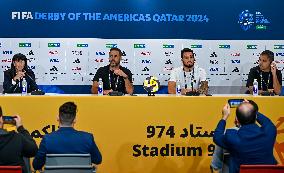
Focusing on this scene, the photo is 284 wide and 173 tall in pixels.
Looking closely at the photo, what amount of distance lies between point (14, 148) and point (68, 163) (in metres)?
0.42

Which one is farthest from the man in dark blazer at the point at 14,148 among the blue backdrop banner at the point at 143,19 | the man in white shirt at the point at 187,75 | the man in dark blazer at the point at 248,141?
the blue backdrop banner at the point at 143,19

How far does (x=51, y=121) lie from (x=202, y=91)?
1.91 m

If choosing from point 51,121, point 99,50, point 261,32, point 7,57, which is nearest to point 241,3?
point 261,32

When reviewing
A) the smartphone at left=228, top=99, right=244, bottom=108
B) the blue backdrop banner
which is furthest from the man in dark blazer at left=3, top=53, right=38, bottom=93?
the smartphone at left=228, top=99, right=244, bottom=108

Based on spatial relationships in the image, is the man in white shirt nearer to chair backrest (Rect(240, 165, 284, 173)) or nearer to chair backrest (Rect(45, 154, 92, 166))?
chair backrest (Rect(45, 154, 92, 166))

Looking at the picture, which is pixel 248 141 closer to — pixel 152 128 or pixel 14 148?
pixel 152 128

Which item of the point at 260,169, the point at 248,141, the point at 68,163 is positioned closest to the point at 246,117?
the point at 248,141

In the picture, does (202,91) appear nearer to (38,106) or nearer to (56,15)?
(38,106)

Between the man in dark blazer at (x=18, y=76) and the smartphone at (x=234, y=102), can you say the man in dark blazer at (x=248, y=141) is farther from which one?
the man in dark blazer at (x=18, y=76)

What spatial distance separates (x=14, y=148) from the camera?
12.6ft

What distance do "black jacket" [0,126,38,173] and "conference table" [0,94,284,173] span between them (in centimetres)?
124

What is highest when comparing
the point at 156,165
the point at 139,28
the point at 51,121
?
the point at 139,28

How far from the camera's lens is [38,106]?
16.8 ft

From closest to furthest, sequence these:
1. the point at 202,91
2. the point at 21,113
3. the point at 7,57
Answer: the point at 21,113 → the point at 202,91 → the point at 7,57
